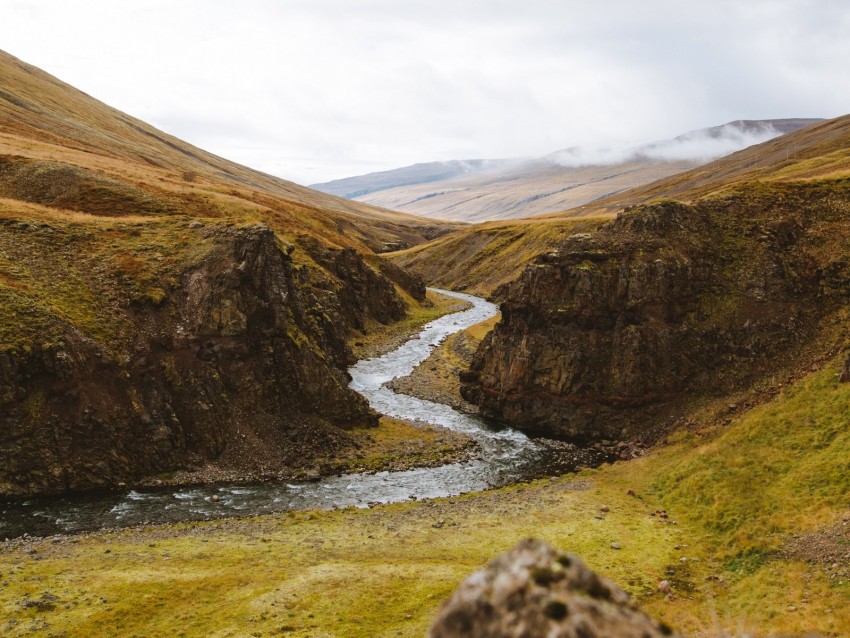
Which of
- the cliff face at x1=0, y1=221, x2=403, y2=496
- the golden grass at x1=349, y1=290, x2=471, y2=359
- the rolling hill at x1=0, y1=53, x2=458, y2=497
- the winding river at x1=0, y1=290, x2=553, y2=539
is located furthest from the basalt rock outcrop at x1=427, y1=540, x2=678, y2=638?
the golden grass at x1=349, y1=290, x2=471, y2=359

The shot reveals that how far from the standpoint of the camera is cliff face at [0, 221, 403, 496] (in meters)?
45.6

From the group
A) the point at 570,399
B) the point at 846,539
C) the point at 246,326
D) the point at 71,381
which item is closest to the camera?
the point at 846,539

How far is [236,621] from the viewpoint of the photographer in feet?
87.5

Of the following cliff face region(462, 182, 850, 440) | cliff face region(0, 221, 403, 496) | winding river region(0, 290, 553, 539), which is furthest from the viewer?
cliff face region(462, 182, 850, 440)

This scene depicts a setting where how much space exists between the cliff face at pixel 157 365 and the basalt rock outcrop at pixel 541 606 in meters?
46.2

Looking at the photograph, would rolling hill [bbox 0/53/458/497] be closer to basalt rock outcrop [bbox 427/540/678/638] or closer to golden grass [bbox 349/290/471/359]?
golden grass [bbox 349/290/471/359]

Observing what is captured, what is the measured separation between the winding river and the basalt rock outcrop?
38.4 m

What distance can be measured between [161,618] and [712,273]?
59.9 meters

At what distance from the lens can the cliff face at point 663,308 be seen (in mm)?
59406

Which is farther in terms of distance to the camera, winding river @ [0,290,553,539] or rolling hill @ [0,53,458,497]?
rolling hill @ [0,53,458,497]

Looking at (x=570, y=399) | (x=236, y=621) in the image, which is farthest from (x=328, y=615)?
(x=570, y=399)

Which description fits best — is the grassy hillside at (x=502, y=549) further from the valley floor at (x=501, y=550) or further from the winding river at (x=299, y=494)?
the winding river at (x=299, y=494)

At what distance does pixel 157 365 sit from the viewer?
52.3 meters

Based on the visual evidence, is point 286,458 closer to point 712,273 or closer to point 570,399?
point 570,399
